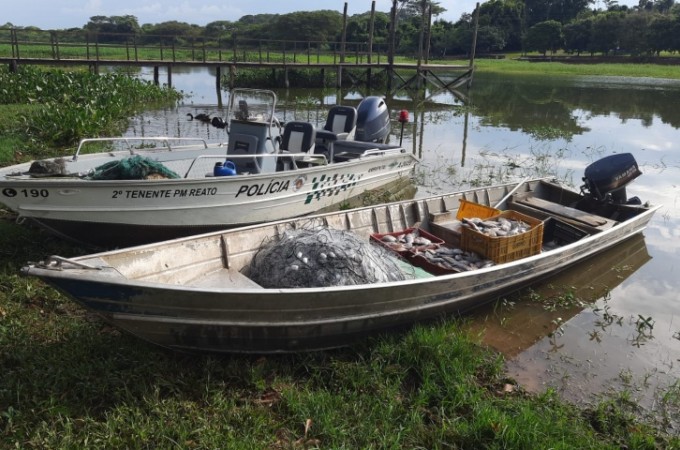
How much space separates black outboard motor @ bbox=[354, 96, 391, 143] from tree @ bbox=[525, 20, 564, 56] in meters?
68.7

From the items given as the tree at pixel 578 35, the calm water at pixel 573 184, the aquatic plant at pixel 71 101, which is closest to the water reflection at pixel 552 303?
the calm water at pixel 573 184

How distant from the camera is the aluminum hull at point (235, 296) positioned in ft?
11.9

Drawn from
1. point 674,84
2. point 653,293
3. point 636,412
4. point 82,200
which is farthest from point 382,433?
point 674,84

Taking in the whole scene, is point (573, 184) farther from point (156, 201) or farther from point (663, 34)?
point (663, 34)

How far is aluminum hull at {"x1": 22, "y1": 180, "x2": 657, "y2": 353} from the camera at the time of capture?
3619mm

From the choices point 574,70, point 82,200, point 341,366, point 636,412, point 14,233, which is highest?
point 574,70

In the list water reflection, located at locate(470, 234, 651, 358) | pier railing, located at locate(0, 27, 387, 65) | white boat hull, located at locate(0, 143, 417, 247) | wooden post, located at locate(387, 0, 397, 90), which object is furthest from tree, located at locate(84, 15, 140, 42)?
water reflection, located at locate(470, 234, 651, 358)

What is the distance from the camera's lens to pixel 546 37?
230 ft

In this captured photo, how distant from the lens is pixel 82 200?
5.94 meters

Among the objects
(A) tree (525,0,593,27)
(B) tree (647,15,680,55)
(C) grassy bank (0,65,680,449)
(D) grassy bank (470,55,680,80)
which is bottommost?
(C) grassy bank (0,65,680,449)

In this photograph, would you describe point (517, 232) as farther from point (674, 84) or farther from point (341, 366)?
point (674, 84)

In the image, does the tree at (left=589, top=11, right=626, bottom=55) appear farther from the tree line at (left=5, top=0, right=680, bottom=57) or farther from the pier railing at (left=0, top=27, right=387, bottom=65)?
the pier railing at (left=0, top=27, right=387, bottom=65)

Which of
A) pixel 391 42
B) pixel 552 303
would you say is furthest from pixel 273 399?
pixel 391 42

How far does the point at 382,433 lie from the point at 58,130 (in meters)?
10.5
